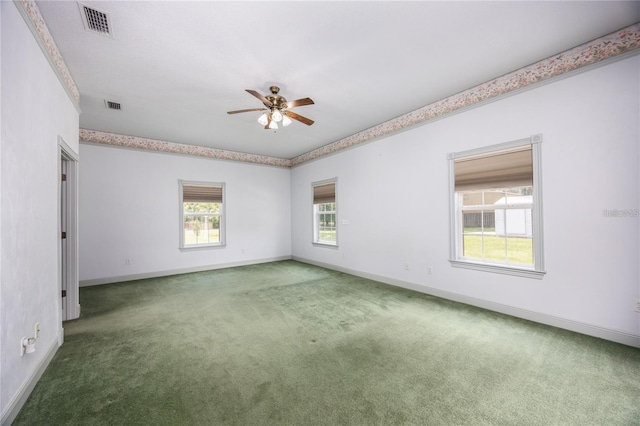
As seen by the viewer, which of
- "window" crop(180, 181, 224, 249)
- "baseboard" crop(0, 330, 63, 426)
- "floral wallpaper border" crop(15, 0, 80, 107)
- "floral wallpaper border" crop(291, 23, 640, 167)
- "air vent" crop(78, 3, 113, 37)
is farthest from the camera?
"window" crop(180, 181, 224, 249)

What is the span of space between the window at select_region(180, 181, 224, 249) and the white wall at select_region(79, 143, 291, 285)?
0.45ft

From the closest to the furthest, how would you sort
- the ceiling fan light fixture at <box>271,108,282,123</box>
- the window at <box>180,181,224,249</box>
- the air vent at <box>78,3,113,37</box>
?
the air vent at <box>78,3,113,37</box> < the ceiling fan light fixture at <box>271,108,282,123</box> < the window at <box>180,181,224,249</box>

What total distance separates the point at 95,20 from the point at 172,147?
12.8 ft

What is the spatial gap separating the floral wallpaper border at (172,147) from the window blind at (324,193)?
58.1 inches

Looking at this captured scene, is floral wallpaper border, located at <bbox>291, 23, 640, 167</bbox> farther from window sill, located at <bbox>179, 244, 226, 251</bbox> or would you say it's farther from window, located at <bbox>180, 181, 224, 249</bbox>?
window sill, located at <bbox>179, 244, 226, 251</bbox>

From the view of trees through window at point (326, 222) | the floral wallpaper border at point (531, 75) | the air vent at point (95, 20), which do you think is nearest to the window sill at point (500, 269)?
the floral wallpaper border at point (531, 75)

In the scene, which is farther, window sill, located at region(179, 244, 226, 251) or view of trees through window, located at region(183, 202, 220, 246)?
view of trees through window, located at region(183, 202, 220, 246)

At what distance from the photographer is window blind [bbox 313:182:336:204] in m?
6.27

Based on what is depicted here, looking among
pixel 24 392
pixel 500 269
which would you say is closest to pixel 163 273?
pixel 24 392

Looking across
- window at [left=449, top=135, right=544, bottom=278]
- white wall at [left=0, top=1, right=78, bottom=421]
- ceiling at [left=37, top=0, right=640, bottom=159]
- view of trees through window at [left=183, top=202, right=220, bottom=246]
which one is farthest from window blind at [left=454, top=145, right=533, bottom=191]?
view of trees through window at [left=183, top=202, right=220, bottom=246]

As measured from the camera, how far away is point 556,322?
297 cm

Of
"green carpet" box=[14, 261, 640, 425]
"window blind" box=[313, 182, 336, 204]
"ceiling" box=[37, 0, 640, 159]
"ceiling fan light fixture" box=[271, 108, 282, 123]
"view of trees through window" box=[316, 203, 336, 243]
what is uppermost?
"ceiling" box=[37, 0, 640, 159]

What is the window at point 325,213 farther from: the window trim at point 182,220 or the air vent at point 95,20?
the air vent at point 95,20

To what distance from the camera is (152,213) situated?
5734 mm
